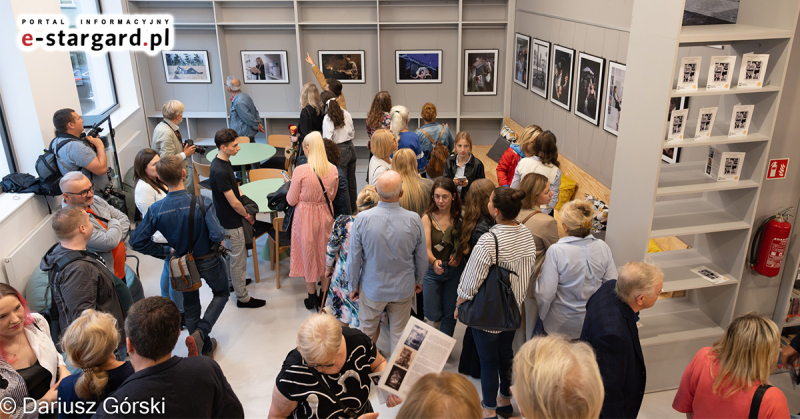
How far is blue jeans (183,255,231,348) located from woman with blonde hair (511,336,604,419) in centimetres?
311

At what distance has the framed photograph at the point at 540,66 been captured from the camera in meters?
7.41

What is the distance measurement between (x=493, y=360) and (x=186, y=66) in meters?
8.30

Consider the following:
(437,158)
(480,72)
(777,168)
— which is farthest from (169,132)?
(777,168)

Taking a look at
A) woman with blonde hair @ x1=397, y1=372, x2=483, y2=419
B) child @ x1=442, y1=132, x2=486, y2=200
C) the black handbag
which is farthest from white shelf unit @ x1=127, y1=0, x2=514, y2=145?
woman with blonde hair @ x1=397, y1=372, x2=483, y2=419

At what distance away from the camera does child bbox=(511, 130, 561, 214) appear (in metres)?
4.69

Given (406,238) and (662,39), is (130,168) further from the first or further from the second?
(662,39)

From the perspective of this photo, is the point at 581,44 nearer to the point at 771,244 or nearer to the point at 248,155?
the point at 771,244

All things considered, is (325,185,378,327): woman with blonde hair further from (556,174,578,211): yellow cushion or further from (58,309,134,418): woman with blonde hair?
(556,174,578,211): yellow cushion

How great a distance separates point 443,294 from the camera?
4160 millimetres

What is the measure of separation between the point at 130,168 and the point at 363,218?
5.33 meters

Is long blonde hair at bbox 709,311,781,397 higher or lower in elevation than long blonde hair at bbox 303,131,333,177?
lower

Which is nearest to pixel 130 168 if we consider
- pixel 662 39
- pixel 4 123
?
pixel 4 123

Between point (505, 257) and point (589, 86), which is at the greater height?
point (589, 86)

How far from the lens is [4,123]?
203 inches
